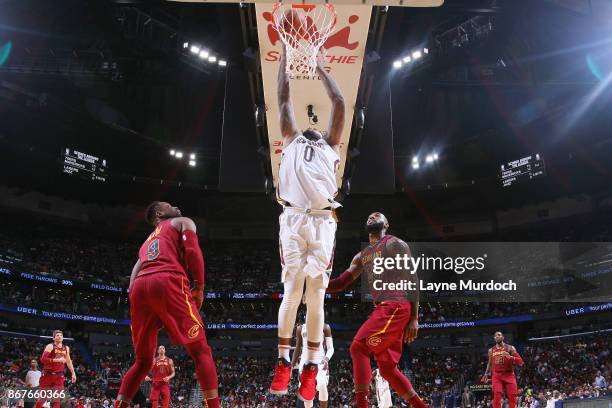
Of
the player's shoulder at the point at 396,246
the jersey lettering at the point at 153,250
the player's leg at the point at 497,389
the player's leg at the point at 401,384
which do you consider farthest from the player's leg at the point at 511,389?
the jersey lettering at the point at 153,250

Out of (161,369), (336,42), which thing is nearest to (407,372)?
(161,369)

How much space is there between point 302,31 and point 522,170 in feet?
75.4

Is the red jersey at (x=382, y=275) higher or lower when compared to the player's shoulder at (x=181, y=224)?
lower

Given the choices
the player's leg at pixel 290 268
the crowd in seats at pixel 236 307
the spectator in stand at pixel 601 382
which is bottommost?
the spectator in stand at pixel 601 382

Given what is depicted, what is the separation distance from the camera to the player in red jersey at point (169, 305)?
4145mm

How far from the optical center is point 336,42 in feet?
25.2

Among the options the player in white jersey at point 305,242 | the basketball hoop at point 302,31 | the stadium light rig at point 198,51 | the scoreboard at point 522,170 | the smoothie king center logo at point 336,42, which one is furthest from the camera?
the scoreboard at point 522,170

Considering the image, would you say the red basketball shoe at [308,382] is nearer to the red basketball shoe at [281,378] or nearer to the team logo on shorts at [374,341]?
the red basketball shoe at [281,378]

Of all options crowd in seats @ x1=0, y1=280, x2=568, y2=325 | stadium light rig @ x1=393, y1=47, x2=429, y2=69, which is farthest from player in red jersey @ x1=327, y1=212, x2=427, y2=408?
crowd in seats @ x1=0, y1=280, x2=568, y2=325

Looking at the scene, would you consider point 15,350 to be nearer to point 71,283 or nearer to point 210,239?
point 71,283

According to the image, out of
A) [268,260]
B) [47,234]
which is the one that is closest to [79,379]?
[47,234]

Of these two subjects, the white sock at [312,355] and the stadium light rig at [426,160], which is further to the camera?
the stadium light rig at [426,160]

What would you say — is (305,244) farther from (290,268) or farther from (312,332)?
(312,332)

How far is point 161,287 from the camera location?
4.25 metres
